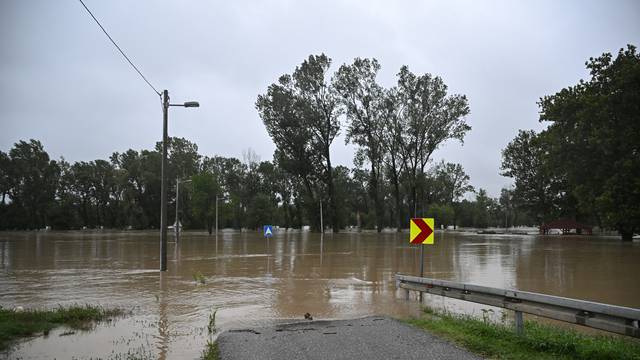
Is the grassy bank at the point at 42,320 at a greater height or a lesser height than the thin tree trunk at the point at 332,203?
lesser

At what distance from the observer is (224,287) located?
14.2 m

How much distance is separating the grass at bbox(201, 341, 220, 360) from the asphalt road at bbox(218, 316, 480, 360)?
0.07 meters

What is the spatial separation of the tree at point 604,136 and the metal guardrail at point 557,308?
28190 mm

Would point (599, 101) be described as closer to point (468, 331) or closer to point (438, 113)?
point (438, 113)

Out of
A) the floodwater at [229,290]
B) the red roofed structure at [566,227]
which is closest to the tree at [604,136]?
the floodwater at [229,290]

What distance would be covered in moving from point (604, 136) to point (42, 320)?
3656 centimetres

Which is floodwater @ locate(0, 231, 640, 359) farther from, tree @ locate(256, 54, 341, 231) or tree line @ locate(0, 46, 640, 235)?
tree @ locate(256, 54, 341, 231)

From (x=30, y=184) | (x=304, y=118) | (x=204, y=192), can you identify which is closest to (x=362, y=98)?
(x=304, y=118)

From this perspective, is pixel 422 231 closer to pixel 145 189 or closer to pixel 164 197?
pixel 164 197

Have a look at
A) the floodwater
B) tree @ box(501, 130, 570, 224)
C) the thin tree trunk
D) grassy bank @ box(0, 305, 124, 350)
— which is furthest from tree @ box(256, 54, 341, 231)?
grassy bank @ box(0, 305, 124, 350)

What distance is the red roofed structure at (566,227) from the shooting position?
2857 inches

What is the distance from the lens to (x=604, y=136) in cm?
3434

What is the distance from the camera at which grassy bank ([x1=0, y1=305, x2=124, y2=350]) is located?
777 centimetres

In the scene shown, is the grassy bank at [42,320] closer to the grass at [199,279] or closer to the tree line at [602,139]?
the grass at [199,279]
